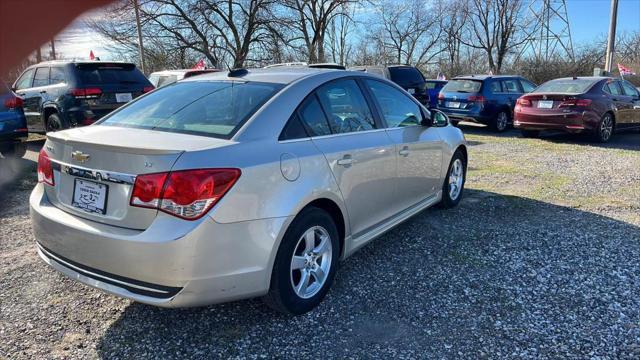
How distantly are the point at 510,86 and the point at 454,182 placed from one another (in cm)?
933

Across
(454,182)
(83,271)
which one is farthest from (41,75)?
(454,182)

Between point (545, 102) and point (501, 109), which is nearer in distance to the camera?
point (545, 102)

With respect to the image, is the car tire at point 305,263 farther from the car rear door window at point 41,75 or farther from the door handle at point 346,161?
the car rear door window at point 41,75

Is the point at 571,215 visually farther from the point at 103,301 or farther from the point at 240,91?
the point at 103,301

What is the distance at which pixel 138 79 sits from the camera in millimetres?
8977

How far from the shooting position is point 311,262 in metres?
3.14

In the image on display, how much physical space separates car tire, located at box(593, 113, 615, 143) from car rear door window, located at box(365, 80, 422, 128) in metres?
7.40

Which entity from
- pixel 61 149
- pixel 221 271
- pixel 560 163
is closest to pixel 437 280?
pixel 221 271

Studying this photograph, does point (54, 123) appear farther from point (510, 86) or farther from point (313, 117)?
point (510, 86)

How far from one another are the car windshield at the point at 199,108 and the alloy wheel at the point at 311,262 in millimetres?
866

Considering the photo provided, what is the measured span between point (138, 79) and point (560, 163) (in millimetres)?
7771

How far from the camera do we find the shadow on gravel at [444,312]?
272 cm

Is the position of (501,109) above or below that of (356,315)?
above

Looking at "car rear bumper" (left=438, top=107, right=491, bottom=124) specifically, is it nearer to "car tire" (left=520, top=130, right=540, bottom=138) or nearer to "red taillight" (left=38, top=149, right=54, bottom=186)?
"car tire" (left=520, top=130, right=540, bottom=138)
